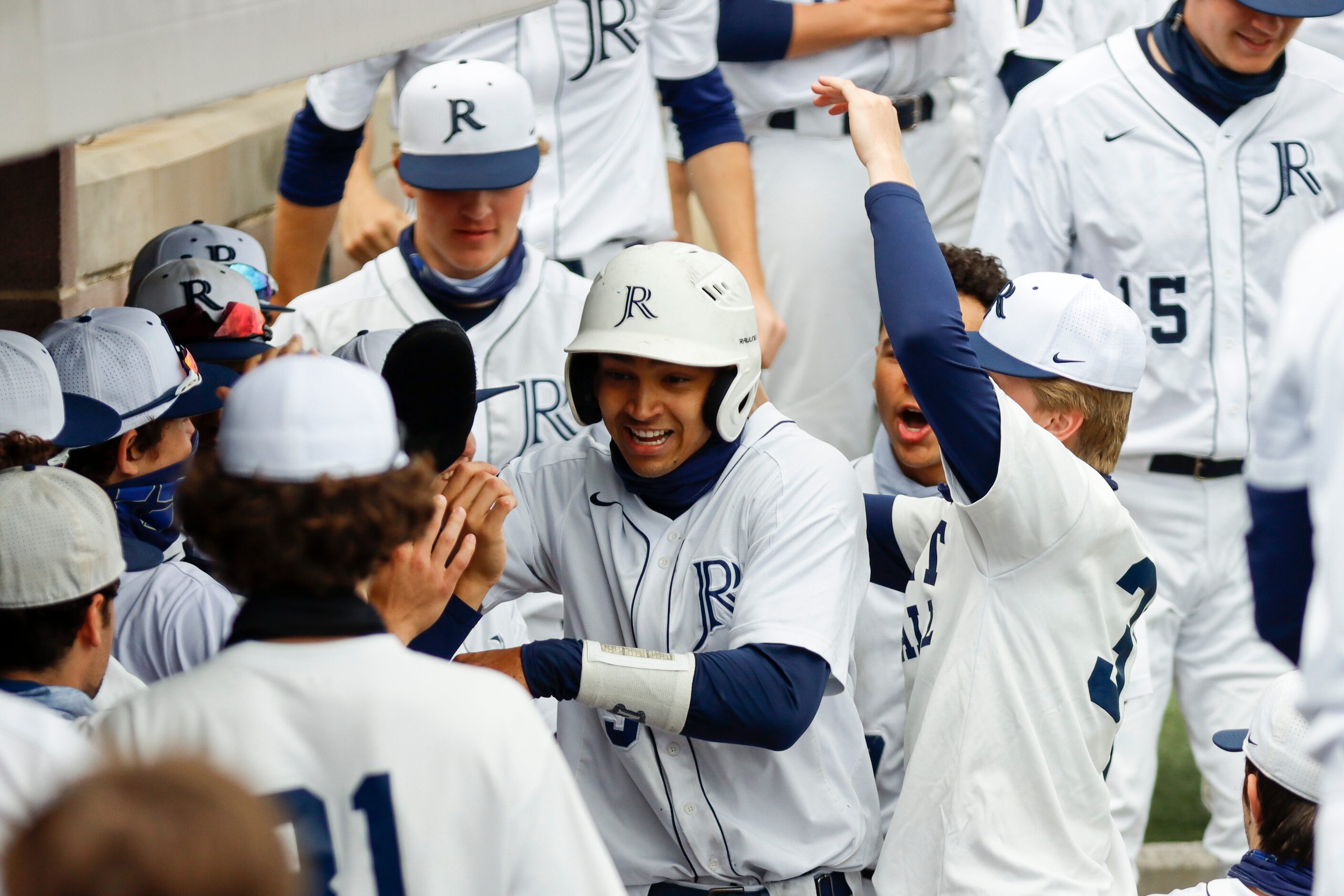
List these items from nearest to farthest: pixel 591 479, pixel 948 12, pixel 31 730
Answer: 1. pixel 31 730
2. pixel 591 479
3. pixel 948 12

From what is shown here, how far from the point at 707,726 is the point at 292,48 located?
114cm

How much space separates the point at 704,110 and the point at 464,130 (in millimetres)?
981

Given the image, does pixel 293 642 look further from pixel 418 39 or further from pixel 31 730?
pixel 418 39

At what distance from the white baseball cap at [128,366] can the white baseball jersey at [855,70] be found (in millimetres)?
2171

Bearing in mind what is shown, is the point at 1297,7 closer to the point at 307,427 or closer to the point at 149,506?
the point at 149,506

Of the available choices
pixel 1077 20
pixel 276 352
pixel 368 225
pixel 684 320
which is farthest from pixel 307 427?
pixel 1077 20

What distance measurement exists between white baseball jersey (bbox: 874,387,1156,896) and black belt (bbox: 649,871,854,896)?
0.08 metres

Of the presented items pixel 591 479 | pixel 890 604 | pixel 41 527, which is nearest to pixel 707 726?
pixel 591 479

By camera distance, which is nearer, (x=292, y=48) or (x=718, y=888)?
(x=292, y=48)

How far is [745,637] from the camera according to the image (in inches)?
95.5

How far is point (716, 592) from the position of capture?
8.40 ft

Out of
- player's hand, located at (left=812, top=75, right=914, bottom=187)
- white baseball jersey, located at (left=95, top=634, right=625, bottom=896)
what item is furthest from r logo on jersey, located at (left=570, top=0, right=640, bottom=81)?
white baseball jersey, located at (left=95, top=634, right=625, bottom=896)

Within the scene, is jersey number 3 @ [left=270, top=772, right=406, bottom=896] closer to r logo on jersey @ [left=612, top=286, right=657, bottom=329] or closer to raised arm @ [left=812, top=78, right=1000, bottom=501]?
raised arm @ [left=812, top=78, right=1000, bottom=501]

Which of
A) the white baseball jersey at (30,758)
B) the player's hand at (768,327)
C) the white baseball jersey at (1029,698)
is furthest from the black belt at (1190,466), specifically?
the white baseball jersey at (30,758)
